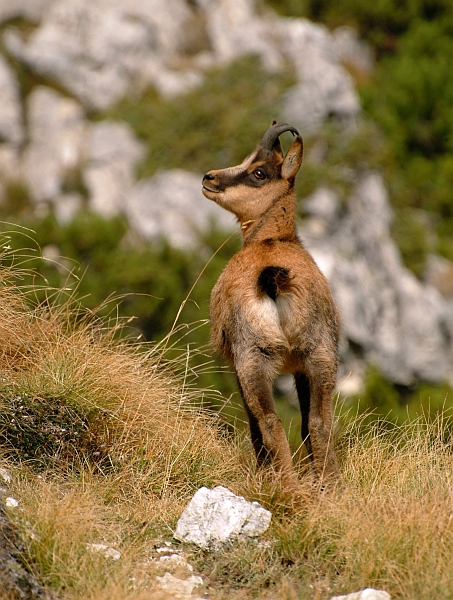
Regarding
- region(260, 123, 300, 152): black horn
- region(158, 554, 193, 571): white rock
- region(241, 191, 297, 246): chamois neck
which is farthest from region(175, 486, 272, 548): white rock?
region(260, 123, 300, 152): black horn

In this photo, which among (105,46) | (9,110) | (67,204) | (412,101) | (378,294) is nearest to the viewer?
(378,294)

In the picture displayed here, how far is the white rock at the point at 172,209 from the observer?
2930cm

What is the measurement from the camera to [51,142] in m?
34.4

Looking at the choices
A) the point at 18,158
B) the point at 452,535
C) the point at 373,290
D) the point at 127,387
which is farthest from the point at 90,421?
the point at 18,158

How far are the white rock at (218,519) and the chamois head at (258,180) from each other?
2.58 metres

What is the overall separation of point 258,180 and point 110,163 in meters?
26.9

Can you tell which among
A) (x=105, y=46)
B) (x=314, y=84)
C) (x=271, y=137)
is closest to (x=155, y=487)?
(x=271, y=137)

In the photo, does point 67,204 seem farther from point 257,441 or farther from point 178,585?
point 178,585

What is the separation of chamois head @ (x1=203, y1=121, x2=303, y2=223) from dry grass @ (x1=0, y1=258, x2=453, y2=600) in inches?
60.3

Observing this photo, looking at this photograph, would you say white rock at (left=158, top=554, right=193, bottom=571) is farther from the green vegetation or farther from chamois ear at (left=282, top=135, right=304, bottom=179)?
the green vegetation

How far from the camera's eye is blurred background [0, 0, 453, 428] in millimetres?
27781

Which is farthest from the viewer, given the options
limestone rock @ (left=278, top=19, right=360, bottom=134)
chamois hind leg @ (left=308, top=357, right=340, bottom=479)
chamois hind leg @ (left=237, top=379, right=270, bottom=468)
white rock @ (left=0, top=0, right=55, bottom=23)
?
white rock @ (left=0, top=0, right=55, bottom=23)

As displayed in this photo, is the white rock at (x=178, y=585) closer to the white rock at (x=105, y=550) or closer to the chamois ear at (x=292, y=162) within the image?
the white rock at (x=105, y=550)

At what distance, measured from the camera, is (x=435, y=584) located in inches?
187
